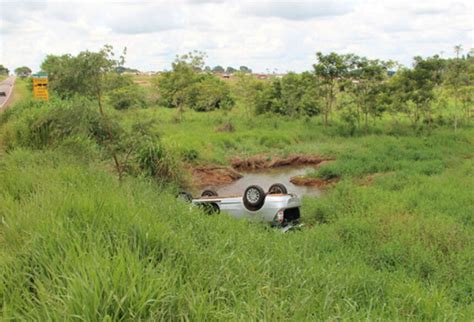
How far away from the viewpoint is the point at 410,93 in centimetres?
1994

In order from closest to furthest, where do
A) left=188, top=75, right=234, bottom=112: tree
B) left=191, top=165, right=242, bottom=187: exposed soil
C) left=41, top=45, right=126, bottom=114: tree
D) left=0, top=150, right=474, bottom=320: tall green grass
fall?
1. left=0, top=150, right=474, bottom=320: tall green grass
2. left=41, top=45, right=126, bottom=114: tree
3. left=191, top=165, right=242, bottom=187: exposed soil
4. left=188, top=75, right=234, bottom=112: tree

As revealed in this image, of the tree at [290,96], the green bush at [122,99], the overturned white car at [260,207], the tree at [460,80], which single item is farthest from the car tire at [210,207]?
the tree at [290,96]

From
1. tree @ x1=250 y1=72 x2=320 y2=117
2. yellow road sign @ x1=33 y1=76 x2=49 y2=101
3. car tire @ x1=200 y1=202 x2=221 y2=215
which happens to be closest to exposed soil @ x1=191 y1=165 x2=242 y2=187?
yellow road sign @ x1=33 y1=76 x2=49 y2=101

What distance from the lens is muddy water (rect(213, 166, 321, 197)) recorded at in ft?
47.4

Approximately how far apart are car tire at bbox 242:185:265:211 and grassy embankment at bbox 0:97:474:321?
41.3 inches

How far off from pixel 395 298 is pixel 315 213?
4884 mm

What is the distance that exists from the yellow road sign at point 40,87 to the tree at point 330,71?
518 inches

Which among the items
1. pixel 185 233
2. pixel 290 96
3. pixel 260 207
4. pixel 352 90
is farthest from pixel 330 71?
pixel 185 233

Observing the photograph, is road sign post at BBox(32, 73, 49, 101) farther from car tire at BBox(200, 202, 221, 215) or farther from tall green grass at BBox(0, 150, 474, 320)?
car tire at BBox(200, 202, 221, 215)

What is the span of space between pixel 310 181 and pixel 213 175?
347 centimetres

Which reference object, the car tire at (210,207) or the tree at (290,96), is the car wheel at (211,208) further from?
the tree at (290,96)

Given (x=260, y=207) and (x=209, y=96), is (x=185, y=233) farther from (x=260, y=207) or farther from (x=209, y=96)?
(x=209, y=96)

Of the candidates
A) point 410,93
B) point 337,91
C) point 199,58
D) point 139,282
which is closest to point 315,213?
point 139,282

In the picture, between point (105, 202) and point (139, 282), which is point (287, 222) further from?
point (139, 282)
